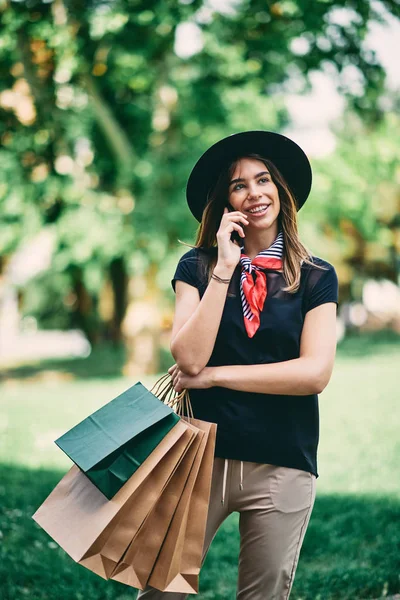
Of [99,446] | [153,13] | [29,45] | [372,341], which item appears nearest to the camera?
[99,446]

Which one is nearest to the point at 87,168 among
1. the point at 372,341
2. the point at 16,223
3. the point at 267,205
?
the point at 16,223

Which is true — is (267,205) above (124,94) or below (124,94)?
below

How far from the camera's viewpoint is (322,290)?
2574mm

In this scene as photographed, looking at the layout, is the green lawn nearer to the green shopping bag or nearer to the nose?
the green shopping bag

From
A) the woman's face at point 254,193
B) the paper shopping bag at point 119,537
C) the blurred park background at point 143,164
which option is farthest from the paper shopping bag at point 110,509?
the blurred park background at point 143,164

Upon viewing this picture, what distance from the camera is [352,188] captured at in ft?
52.6

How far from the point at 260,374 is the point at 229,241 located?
493mm

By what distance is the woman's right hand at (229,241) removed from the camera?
2551mm

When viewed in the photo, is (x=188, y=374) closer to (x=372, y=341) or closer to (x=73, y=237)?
(x=73, y=237)

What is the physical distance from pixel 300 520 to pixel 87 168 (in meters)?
13.7

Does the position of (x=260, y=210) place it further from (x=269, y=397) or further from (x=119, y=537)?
(x=119, y=537)

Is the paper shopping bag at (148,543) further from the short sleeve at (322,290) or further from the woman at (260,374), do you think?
the short sleeve at (322,290)

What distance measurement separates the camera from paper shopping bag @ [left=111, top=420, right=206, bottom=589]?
7.74 ft

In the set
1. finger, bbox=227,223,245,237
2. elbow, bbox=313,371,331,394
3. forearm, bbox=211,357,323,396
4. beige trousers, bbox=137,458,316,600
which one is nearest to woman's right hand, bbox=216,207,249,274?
finger, bbox=227,223,245,237
